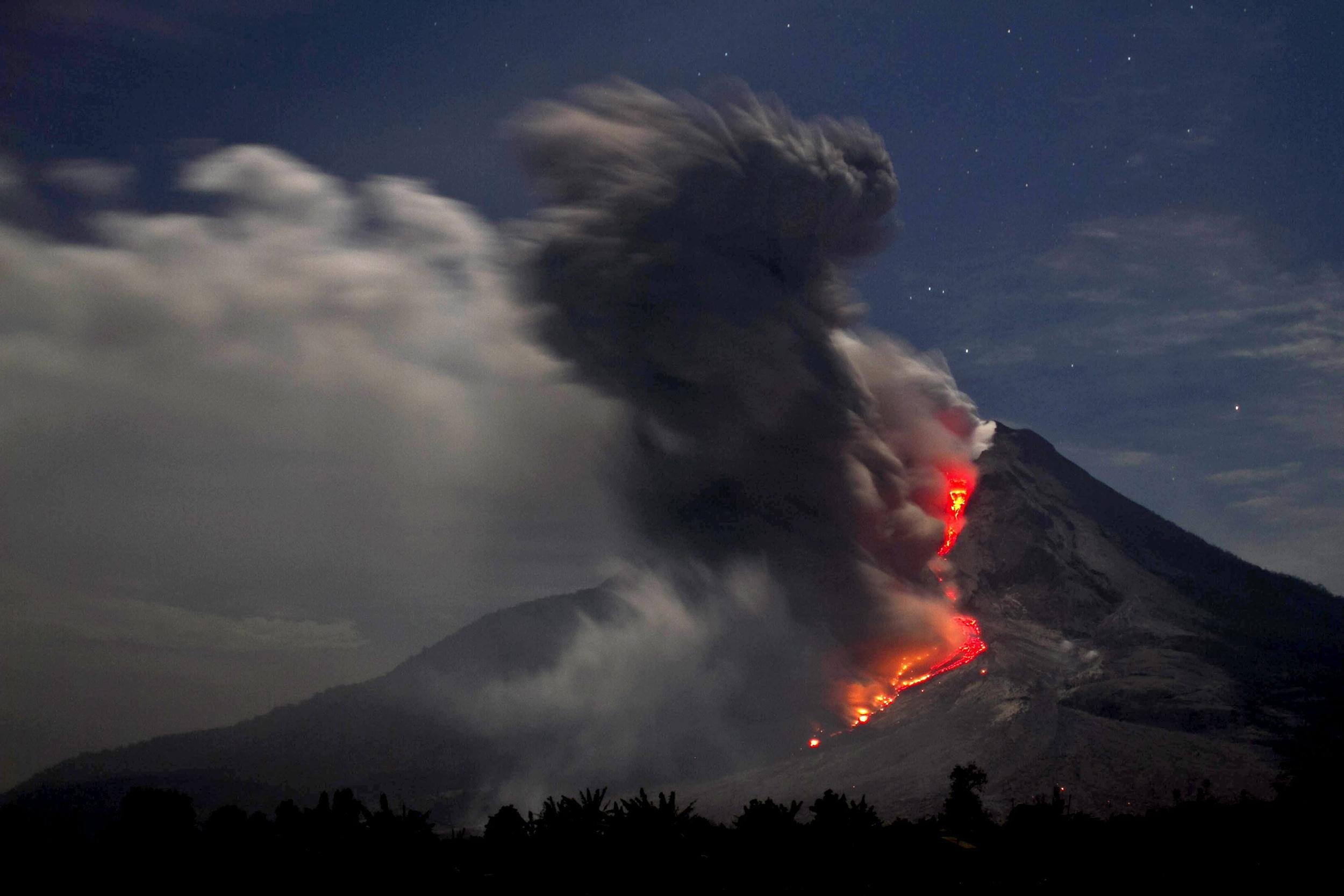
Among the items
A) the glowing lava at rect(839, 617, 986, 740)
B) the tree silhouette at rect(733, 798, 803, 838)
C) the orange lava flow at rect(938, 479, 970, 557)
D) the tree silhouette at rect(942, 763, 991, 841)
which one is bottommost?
the tree silhouette at rect(942, 763, 991, 841)

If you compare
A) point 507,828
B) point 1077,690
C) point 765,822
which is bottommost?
point 765,822

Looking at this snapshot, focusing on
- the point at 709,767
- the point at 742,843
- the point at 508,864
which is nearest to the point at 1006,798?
the point at 709,767

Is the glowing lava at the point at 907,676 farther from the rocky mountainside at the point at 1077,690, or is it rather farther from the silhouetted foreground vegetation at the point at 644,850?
the silhouetted foreground vegetation at the point at 644,850

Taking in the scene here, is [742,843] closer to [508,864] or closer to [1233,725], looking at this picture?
[508,864]

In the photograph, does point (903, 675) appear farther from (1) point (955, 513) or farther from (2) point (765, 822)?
(2) point (765, 822)

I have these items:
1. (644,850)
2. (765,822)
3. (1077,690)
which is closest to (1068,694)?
(1077,690)

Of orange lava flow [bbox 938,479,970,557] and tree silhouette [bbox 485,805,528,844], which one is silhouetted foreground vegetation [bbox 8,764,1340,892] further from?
orange lava flow [bbox 938,479,970,557]

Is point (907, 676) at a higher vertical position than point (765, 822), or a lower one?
higher

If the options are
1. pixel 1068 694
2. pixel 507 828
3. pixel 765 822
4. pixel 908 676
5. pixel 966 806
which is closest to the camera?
pixel 507 828

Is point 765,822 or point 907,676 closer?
point 765,822

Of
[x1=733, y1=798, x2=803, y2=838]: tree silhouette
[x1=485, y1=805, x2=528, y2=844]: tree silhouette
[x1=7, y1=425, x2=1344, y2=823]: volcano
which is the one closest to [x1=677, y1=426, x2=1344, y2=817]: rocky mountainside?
[x1=7, y1=425, x2=1344, y2=823]: volcano
